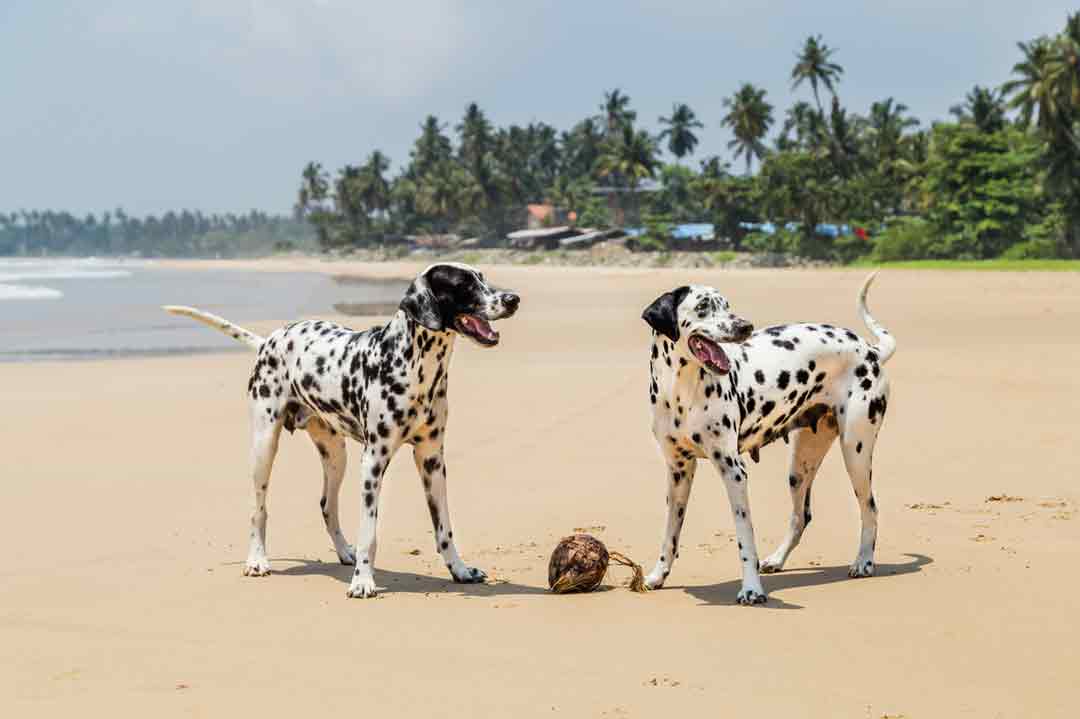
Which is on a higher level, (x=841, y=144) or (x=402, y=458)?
(x=841, y=144)

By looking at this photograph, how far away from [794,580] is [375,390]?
2.85 m

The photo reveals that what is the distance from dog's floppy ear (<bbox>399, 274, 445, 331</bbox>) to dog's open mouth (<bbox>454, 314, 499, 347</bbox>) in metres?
0.12

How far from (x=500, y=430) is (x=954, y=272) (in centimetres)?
4506

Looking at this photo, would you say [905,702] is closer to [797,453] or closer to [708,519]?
[797,453]

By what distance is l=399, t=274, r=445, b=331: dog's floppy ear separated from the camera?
24.2ft

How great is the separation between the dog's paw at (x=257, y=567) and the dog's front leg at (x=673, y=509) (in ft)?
8.16

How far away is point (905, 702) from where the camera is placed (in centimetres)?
521

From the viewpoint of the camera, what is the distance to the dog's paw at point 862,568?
25.2ft

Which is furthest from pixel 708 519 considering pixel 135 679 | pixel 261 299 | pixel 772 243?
pixel 772 243

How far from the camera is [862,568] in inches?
303

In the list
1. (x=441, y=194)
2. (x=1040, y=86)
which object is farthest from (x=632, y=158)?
(x=1040, y=86)

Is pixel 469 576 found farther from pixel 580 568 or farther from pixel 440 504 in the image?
pixel 580 568

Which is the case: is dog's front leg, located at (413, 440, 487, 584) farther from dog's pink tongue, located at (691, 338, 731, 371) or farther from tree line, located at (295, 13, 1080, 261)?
tree line, located at (295, 13, 1080, 261)

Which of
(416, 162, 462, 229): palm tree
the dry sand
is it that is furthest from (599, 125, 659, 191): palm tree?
the dry sand
